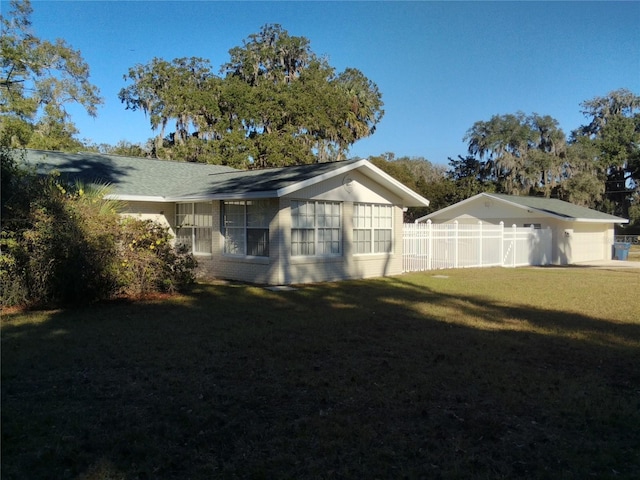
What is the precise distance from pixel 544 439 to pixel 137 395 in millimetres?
4096

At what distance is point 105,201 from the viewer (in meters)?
12.7

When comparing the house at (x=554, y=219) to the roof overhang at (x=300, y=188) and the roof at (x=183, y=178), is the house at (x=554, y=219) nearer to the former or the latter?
the roof overhang at (x=300, y=188)

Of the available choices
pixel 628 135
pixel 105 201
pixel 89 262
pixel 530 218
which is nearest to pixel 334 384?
pixel 89 262

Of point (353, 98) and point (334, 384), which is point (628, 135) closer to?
point (353, 98)

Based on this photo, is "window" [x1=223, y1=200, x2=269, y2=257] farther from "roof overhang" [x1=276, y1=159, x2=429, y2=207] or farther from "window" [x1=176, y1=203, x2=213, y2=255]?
"roof overhang" [x1=276, y1=159, x2=429, y2=207]

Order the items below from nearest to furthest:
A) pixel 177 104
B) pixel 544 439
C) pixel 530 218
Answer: pixel 544 439 < pixel 530 218 < pixel 177 104

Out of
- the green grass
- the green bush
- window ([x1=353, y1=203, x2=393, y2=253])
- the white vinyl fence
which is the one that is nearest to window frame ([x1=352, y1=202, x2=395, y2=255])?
window ([x1=353, y1=203, x2=393, y2=253])

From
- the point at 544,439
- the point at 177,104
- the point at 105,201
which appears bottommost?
the point at 544,439

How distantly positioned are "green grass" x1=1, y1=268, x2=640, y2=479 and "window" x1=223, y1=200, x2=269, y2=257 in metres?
5.11

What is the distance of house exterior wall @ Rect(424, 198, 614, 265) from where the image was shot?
29250 millimetres

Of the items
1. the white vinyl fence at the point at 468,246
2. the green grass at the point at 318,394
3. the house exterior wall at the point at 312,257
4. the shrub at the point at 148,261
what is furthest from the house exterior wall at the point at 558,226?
the shrub at the point at 148,261

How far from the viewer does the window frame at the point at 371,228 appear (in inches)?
704

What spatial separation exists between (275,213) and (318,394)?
994 cm

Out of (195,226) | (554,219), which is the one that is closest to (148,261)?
(195,226)
